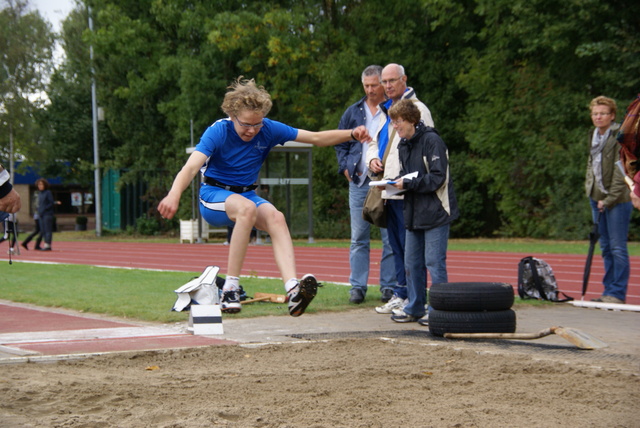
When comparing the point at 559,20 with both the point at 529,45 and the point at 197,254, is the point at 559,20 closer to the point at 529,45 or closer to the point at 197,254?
the point at 529,45

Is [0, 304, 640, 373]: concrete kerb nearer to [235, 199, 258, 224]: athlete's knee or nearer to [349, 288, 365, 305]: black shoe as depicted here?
[349, 288, 365, 305]: black shoe

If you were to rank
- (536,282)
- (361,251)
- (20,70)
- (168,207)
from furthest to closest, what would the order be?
(20,70) < (536,282) < (361,251) < (168,207)

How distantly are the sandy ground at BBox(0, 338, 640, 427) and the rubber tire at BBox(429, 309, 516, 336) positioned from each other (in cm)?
75

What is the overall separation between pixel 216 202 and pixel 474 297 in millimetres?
2319

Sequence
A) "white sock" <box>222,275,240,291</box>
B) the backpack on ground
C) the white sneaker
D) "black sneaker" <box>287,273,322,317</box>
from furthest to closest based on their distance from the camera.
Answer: the backpack on ground < the white sneaker < "white sock" <box>222,275,240,291</box> < "black sneaker" <box>287,273,322,317</box>

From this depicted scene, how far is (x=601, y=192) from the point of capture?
909 cm

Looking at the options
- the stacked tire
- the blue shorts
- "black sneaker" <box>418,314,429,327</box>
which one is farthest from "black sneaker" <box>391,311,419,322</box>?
the blue shorts

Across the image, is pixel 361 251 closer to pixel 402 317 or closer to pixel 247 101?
pixel 402 317

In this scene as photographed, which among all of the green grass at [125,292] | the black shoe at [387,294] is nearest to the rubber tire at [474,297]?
the green grass at [125,292]

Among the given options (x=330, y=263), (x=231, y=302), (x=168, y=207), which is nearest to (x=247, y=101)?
(x=168, y=207)

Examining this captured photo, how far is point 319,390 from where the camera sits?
15.3ft

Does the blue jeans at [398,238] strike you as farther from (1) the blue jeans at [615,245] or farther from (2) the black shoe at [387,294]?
(1) the blue jeans at [615,245]

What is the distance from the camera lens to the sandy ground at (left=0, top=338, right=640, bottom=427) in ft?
13.1

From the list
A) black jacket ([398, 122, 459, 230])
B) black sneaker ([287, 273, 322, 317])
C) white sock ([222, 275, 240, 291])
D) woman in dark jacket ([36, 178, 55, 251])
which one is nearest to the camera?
black sneaker ([287, 273, 322, 317])
